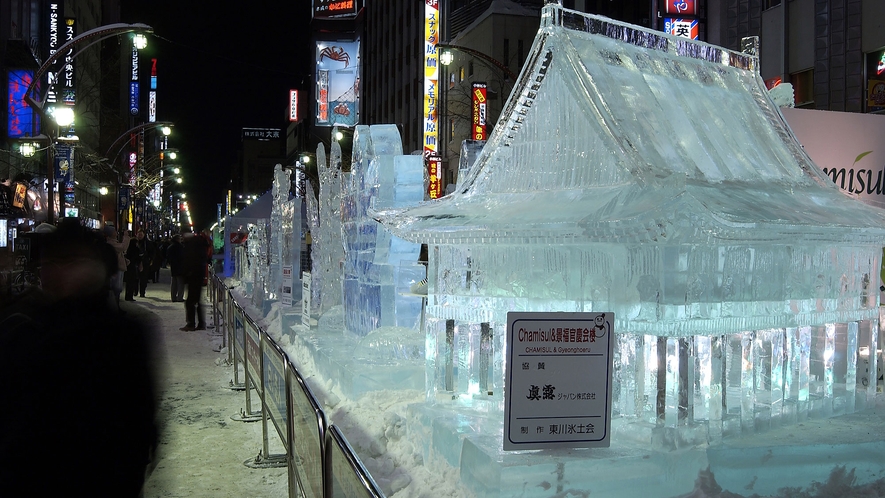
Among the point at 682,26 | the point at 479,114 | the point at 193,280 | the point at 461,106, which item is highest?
the point at 461,106

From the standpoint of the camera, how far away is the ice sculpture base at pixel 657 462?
13.8ft

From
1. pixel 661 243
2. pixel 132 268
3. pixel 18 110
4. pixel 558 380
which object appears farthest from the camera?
pixel 18 110

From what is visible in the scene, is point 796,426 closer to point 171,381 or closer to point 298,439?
point 298,439

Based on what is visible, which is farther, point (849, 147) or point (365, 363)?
point (849, 147)

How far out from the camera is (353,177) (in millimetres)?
10648

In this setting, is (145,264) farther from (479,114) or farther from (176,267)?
(479,114)

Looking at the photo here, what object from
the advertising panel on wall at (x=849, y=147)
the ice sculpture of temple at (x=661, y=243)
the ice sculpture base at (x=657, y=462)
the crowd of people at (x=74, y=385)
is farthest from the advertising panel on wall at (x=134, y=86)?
the crowd of people at (x=74, y=385)

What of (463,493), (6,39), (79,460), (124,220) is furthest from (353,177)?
(124,220)

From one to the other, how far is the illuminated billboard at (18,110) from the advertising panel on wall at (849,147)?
27853 mm

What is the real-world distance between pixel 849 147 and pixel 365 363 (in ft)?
19.4

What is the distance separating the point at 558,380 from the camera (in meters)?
4.12

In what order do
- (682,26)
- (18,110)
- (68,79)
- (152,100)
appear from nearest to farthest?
(682,26)
(18,110)
(68,79)
(152,100)

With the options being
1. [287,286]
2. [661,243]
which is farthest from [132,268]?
[661,243]

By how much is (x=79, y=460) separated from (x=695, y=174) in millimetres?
3809
